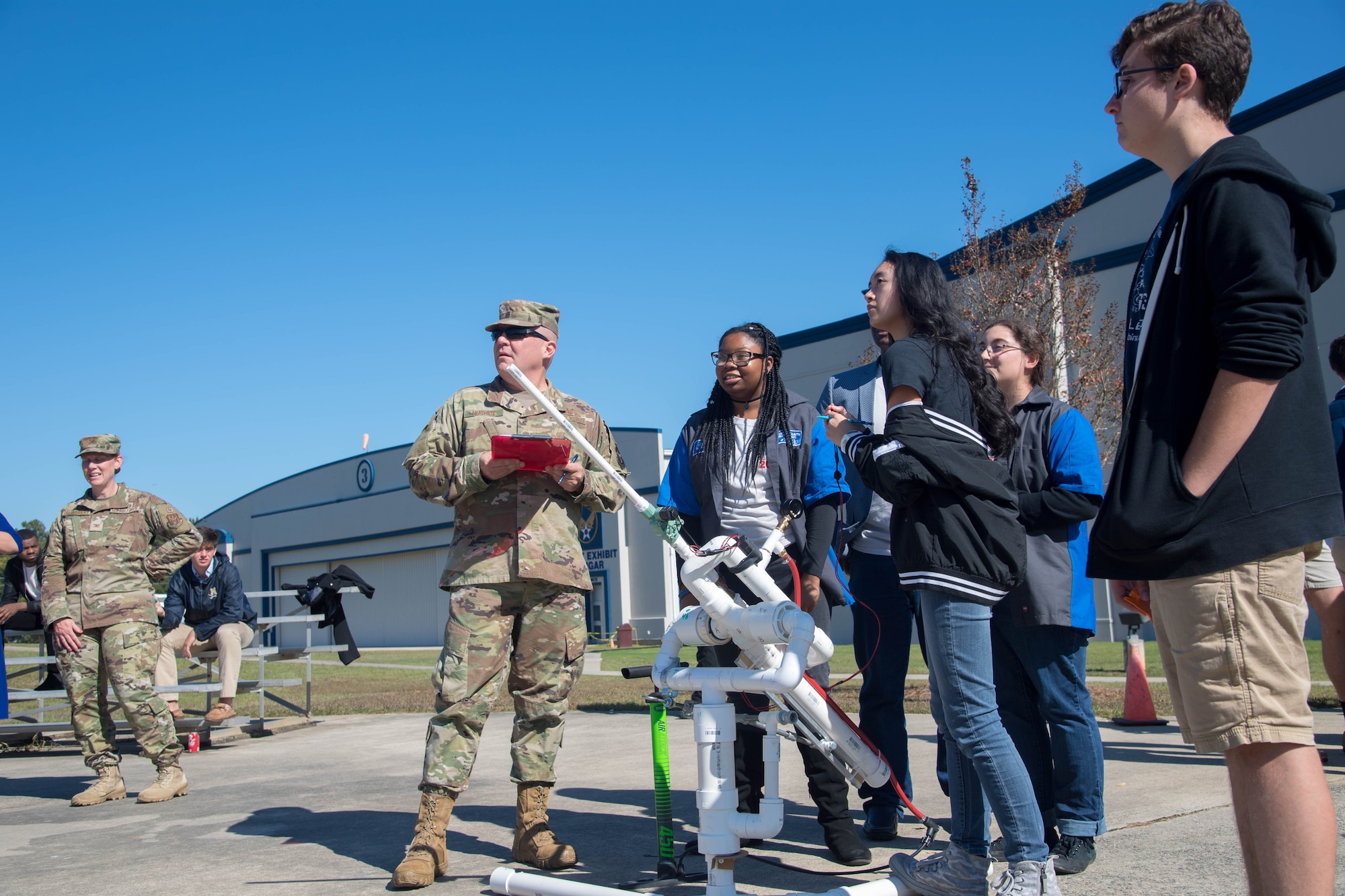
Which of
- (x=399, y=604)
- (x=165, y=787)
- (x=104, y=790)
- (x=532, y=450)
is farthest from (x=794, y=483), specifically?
(x=399, y=604)

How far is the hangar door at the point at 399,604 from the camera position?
120ft

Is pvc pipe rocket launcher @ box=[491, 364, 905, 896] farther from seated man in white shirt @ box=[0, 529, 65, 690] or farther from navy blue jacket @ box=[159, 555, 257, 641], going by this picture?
seated man in white shirt @ box=[0, 529, 65, 690]

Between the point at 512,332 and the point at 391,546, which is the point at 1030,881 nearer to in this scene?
the point at 512,332

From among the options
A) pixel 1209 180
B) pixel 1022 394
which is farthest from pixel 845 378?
pixel 1209 180

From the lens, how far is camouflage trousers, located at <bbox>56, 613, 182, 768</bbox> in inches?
230

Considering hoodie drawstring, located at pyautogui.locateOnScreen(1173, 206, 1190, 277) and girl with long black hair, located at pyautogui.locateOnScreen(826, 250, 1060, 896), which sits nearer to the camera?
hoodie drawstring, located at pyautogui.locateOnScreen(1173, 206, 1190, 277)

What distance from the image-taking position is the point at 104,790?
5801mm

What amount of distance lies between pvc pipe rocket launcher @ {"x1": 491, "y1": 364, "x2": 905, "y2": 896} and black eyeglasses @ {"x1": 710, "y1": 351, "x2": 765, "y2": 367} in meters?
1.20

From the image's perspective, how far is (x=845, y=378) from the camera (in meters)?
4.71

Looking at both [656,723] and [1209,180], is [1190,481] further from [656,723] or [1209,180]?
[656,723]

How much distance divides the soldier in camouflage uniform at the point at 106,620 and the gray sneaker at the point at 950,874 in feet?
15.3

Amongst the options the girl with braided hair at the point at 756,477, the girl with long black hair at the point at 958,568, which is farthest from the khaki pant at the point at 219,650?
the girl with long black hair at the point at 958,568

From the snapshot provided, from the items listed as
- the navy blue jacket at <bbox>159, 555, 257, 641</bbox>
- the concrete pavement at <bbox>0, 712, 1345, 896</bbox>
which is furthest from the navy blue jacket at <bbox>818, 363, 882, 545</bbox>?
the navy blue jacket at <bbox>159, 555, 257, 641</bbox>

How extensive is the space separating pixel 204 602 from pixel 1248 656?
9690mm
